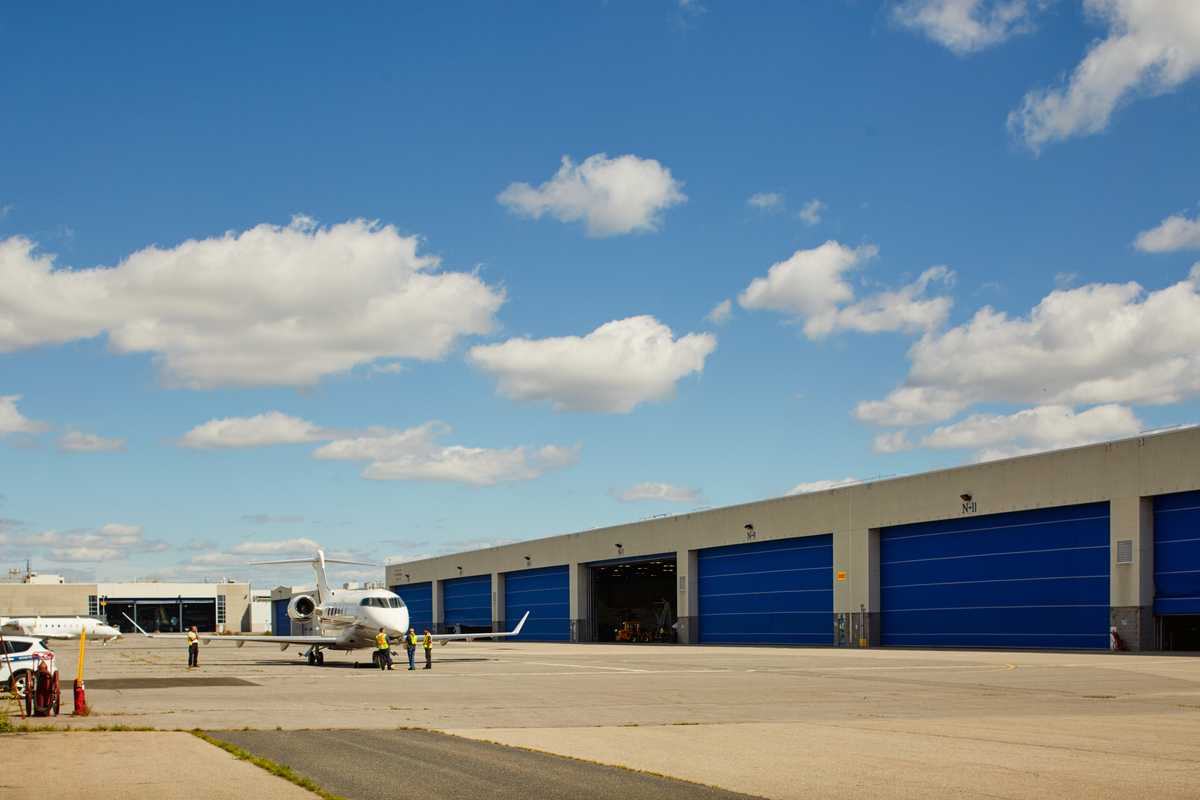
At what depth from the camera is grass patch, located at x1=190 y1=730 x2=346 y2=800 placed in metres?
13.1

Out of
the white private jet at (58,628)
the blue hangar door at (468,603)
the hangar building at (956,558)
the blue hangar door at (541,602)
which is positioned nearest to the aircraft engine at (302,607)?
the hangar building at (956,558)

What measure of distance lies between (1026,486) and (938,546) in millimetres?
6961

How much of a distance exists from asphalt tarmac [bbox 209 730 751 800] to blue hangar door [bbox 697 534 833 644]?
168ft

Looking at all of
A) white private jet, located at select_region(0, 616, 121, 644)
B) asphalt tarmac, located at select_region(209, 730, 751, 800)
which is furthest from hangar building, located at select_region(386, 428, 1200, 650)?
white private jet, located at select_region(0, 616, 121, 644)

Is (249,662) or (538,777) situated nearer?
(538,777)

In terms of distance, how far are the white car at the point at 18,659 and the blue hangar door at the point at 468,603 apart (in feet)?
257

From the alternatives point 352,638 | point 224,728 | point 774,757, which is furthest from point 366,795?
point 352,638

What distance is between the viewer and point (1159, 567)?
49219mm

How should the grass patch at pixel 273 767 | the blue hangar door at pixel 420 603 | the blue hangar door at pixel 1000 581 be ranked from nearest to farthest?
the grass patch at pixel 273 767 < the blue hangar door at pixel 1000 581 < the blue hangar door at pixel 420 603

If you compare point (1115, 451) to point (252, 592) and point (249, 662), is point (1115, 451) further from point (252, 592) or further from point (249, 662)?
point (252, 592)

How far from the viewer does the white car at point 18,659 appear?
27127 millimetres

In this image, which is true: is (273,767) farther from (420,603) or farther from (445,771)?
(420,603)

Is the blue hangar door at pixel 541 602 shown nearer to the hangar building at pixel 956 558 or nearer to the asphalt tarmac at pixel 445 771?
the hangar building at pixel 956 558

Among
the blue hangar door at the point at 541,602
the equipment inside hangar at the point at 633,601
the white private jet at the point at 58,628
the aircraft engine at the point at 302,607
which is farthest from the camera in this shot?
the white private jet at the point at 58,628
